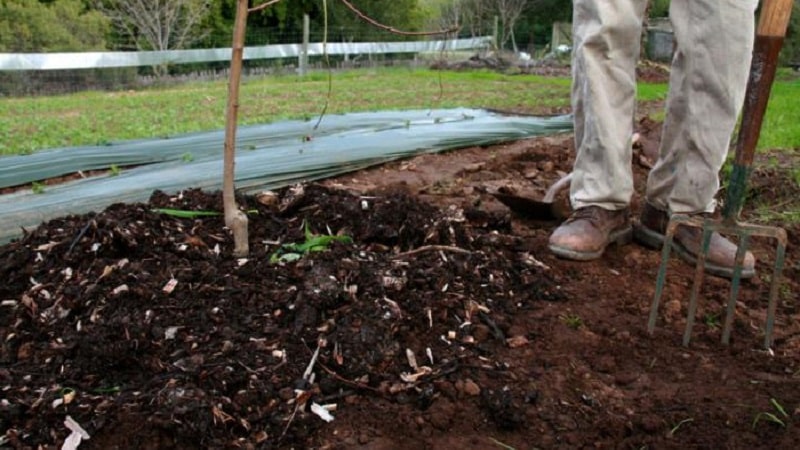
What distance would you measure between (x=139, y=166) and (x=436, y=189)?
5.71ft

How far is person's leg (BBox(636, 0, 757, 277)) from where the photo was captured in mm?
2184

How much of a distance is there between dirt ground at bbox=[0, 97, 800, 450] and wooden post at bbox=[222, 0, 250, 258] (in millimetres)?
70

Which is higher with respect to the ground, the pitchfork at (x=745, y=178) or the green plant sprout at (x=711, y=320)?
the pitchfork at (x=745, y=178)

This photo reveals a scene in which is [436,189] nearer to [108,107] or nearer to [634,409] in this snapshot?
[634,409]

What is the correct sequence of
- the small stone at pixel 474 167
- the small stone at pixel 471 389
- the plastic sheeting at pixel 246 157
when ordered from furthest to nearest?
the small stone at pixel 474 167, the plastic sheeting at pixel 246 157, the small stone at pixel 471 389

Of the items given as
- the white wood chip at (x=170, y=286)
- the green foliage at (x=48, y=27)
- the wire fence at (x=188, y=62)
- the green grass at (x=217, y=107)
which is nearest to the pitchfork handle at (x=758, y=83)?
the white wood chip at (x=170, y=286)

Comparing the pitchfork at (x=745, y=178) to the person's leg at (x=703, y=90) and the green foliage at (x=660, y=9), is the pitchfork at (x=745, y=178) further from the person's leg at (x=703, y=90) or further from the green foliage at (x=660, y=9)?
the green foliage at (x=660, y=9)

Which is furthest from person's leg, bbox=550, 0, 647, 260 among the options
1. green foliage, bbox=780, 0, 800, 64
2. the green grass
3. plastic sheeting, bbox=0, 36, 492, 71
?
green foliage, bbox=780, 0, 800, 64

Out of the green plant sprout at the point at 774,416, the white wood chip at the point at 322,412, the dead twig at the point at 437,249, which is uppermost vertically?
the dead twig at the point at 437,249

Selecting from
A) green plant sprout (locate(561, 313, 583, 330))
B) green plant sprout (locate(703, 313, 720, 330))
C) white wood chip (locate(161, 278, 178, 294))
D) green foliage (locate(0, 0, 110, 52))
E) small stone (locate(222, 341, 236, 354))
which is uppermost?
green foliage (locate(0, 0, 110, 52))

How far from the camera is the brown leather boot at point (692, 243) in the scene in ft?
7.29

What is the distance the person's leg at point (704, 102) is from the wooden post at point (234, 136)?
1369 mm

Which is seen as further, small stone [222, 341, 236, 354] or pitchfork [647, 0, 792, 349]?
pitchfork [647, 0, 792, 349]

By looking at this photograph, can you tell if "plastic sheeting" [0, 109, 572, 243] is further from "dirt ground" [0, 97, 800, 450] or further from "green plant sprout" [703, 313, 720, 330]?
"green plant sprout" [703, 313, 720, 330]
